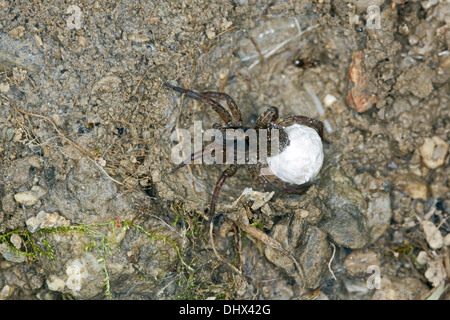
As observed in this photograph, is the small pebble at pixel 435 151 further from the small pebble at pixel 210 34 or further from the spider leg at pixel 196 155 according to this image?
the small pebble at pixel 210 34

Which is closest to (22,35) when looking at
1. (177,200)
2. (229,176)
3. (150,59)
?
(150,59)

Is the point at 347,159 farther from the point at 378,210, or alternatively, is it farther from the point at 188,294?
the point at 188,294

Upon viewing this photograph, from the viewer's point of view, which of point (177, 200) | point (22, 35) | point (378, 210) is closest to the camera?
point (22, 35)

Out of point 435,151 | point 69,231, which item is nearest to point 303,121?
→ point 435,151

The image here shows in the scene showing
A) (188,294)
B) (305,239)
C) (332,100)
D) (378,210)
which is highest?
(332,100)

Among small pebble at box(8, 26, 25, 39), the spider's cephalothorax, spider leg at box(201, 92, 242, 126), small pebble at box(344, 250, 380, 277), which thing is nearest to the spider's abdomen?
the spider's cephalothorax

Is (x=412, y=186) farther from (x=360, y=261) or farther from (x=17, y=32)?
(x=17, y=32)

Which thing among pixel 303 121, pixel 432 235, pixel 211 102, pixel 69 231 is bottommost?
pixel 432 235

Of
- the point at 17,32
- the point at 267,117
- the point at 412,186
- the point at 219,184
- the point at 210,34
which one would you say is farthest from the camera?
the point at 412,186
